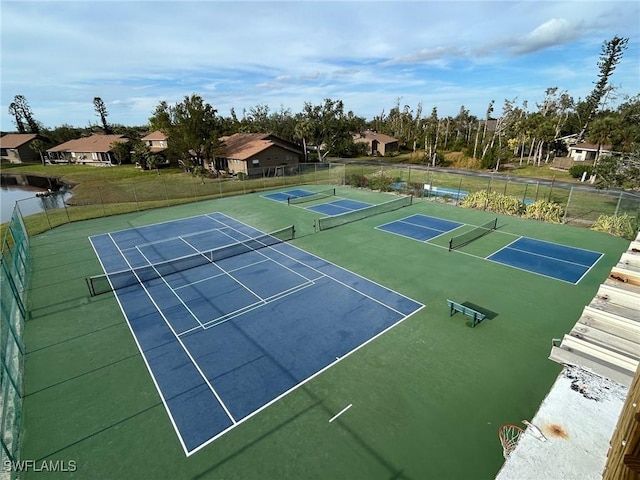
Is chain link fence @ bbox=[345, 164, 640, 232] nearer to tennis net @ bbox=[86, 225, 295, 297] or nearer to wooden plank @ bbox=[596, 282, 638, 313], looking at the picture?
tennis net @ bbox=[86, 225, 295, 297]

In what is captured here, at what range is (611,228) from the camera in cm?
2009

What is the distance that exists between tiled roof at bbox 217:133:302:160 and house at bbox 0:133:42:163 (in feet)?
157

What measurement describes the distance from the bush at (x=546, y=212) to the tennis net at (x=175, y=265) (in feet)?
56.2

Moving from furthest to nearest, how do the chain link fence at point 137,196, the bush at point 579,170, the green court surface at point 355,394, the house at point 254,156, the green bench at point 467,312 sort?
the house at point 254,156 → the bush at point 579,170 → the chain link fence at point 137,196 → the green bench at point 467,312 → the green court surface at point 355,394

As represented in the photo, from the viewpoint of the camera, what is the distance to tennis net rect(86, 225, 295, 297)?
1415 cm

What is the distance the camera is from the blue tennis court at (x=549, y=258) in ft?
49.8

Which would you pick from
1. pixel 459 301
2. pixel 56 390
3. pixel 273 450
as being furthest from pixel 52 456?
pixel 459 301

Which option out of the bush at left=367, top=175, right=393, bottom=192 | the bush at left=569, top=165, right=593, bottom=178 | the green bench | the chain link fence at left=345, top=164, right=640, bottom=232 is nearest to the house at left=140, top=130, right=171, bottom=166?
the chain link fence at left=345, top=164, right=640, bottom=232

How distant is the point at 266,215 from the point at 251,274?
10706 mm

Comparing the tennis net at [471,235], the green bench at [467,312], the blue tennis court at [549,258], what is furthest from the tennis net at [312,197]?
the green bench at [467,312]

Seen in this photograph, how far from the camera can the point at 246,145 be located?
48156 millimetres

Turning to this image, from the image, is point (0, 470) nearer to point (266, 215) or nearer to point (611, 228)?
point (266, 215)

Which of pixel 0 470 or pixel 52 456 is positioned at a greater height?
pixel 0 470

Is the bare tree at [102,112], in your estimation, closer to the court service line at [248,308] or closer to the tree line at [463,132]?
the tree line at [463,132]
